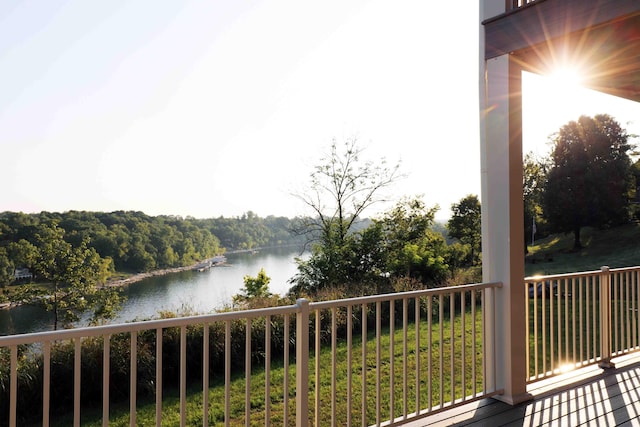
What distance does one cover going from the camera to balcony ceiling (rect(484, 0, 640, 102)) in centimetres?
268

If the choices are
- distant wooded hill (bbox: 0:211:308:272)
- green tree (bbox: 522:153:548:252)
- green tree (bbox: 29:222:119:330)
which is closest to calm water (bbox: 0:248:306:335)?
green tree (bbox: 29:222:119:330)

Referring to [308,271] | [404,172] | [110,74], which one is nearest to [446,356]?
[308,271]

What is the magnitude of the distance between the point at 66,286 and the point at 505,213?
6.76 meters

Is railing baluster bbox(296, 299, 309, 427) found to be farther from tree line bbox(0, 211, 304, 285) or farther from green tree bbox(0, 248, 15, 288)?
green tree bbox(0, 248, 15, 288)

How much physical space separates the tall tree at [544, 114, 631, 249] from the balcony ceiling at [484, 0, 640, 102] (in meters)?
15.9

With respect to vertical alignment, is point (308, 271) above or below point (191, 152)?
below

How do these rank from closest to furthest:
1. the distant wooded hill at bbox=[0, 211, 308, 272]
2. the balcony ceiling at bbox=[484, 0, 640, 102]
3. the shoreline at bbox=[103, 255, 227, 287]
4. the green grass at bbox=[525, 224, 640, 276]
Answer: the balcony ceiling at bbox=[484, 0, 640, 102] < the distant wooded hill at bbox=[0, 211, 308, 272] < the shoreline at bbox=[103, 255, 227, 287] < the green grass at bbox=[525, 224, 640, 276]

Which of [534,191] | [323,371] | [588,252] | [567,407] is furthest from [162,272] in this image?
[588,252]

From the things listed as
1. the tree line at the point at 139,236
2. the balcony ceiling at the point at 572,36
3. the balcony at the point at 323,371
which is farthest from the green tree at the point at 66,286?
the balcony ceiling at the point at 572,36

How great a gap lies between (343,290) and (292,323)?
211 centimetres

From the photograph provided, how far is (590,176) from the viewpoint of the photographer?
57.7 feet

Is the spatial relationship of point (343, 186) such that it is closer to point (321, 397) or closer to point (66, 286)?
point (66, 286)

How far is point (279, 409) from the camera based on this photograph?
4.29 meters

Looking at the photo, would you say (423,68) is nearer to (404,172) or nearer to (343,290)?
(404,172)
